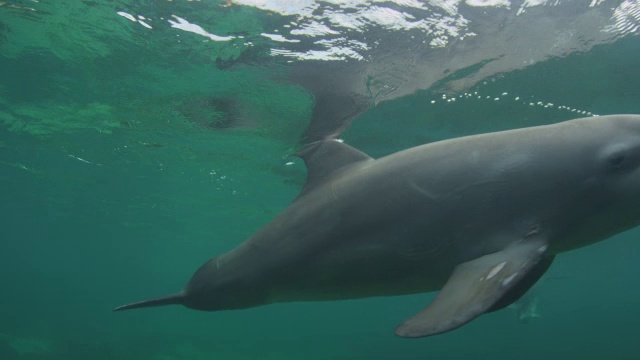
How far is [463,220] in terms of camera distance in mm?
3297

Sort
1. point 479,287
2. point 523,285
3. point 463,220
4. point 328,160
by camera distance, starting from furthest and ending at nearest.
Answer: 1. point 328,160
2. point 463,220
3. point 523,285
4. point 479,287

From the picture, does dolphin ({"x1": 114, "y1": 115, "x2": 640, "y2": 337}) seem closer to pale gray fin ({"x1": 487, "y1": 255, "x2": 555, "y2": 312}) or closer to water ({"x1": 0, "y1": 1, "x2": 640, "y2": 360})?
pale gray fin ({"x1": 487, "y1": 255, "x2": 555, "y2": 312})

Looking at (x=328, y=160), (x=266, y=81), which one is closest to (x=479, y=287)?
(x=328, y=160)

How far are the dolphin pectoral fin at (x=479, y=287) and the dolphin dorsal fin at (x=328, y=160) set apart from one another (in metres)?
1.68

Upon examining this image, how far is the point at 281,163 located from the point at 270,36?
966 centimetres

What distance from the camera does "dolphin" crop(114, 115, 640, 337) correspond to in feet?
9.93

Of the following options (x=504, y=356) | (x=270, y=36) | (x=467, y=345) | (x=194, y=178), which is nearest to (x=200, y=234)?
(x=194, y=178)

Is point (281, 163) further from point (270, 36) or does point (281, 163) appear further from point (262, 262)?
point (262, 262)

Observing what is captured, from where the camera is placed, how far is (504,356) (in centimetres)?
2792

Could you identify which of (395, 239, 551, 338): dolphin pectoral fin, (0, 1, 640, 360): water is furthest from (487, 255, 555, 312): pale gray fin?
(0, 1, 640, 360): water

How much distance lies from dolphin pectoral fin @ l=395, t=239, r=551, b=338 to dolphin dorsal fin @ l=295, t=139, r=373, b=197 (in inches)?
66.3

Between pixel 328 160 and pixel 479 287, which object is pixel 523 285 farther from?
pixel 328 160

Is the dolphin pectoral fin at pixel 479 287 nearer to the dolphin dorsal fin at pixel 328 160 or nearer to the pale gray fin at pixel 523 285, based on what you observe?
the pale gray fin at pixel 523 285

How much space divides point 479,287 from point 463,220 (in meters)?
0.58
